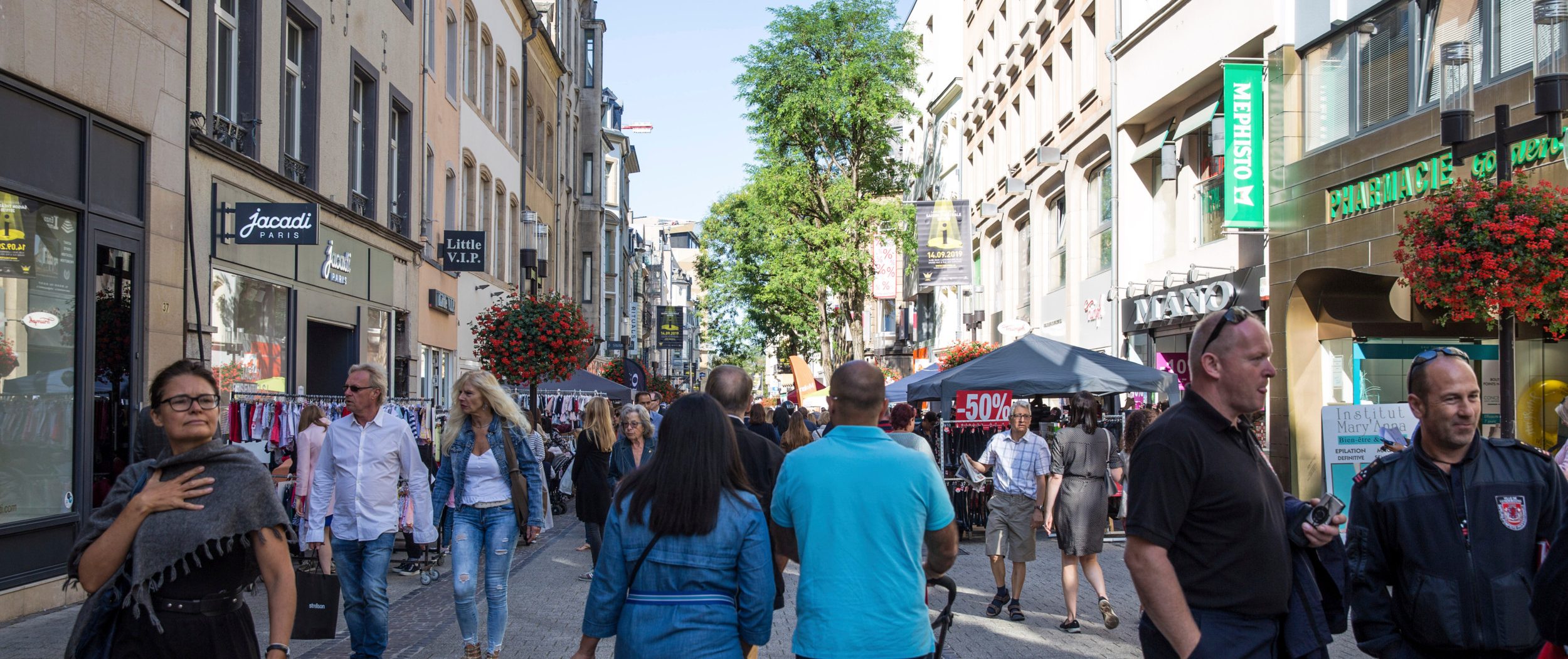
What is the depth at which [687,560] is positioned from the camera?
13.5 feet

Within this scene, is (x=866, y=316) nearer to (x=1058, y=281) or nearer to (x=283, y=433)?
(x=1058, y=281)

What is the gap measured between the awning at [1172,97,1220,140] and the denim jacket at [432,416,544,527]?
13421mm

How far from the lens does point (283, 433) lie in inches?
455

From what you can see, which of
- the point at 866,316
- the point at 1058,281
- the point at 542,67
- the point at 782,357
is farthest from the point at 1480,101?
the point at 866,316

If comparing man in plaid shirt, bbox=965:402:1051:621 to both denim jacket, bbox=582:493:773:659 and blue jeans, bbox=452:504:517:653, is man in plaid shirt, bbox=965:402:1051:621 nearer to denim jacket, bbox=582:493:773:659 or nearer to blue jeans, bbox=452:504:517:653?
blue jeans, bbox=452:504:517:653

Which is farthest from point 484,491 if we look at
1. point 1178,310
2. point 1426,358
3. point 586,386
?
point 586,386

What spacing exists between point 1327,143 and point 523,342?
11.8 m

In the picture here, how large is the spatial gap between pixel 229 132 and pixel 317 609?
837 centimetres

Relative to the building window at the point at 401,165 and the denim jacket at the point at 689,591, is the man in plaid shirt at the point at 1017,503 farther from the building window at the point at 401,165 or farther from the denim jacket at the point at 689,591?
the building window at the point at 401,165

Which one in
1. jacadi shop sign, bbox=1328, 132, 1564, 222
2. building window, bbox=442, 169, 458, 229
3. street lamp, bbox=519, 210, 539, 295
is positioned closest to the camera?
jacadi shop sign, bbox=1328, 132, 1564, 222

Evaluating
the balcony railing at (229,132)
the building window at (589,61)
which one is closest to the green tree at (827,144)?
the building window at (589,61)

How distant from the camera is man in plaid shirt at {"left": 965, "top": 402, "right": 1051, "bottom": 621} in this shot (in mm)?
10062

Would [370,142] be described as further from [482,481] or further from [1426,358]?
[1426,358]

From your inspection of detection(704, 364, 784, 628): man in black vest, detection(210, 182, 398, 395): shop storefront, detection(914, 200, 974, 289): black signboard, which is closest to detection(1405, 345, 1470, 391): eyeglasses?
detection(704, 364, 784, 628): man in black vest
